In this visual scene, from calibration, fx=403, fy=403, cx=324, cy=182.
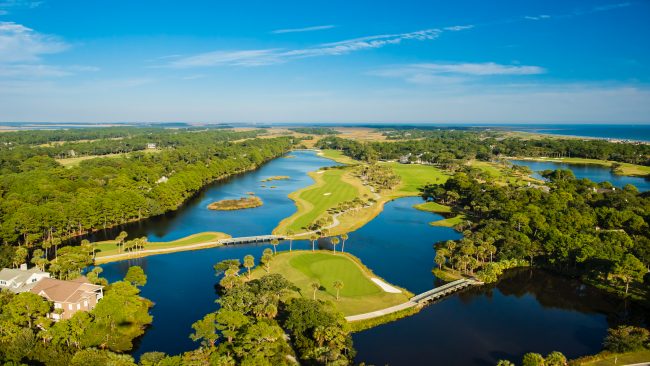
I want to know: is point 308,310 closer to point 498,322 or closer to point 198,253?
point 498,322

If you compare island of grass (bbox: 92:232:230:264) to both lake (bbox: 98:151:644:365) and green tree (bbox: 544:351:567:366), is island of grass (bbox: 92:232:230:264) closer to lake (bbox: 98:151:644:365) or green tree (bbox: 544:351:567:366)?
lake (bbox: 98:151:644:365)

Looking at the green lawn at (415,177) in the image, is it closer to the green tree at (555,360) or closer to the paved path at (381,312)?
the paved path at (381,312)

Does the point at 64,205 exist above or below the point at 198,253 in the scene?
above

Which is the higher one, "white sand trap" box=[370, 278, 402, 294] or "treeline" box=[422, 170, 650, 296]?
"treeline" box=[422, 170, 650, 296]

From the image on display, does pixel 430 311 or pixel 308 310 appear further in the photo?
pixel 430 311

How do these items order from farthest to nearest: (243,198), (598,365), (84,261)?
(243,198)
(84,261)
(598,365)

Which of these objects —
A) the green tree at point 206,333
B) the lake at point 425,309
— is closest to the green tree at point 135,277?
the lake at point 425,309

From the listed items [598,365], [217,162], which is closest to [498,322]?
[598,365]

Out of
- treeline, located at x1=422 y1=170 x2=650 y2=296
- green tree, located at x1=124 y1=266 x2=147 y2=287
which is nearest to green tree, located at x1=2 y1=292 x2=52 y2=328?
green tree, located at x1=124 y1=266 x2=147 y2=287
